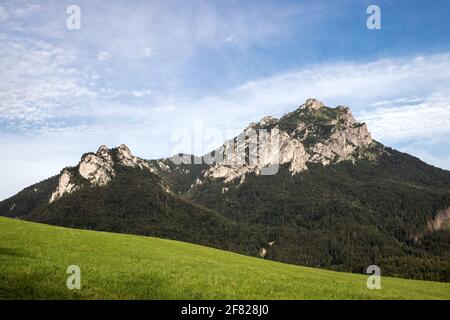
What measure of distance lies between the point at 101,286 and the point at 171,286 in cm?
356

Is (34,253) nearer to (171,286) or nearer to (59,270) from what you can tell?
(59,270)

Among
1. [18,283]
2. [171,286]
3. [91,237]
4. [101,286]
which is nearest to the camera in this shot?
[18,283]
